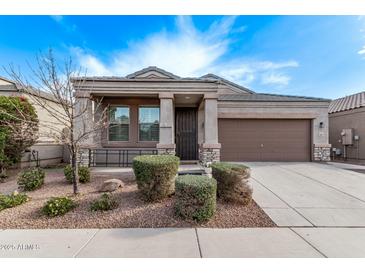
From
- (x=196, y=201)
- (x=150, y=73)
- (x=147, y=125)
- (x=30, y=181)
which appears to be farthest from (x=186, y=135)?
(x=196, y=201)

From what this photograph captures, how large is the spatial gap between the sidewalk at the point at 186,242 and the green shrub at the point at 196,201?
30 centimetres

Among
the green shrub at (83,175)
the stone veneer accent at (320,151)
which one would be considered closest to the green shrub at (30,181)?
the green shrub at (83,175)

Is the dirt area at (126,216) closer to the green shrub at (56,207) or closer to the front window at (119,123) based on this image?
the green shrub at (56,207)

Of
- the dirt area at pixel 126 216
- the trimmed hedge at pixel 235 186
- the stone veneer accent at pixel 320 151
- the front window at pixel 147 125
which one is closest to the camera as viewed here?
the dirt area at pixel 126 216

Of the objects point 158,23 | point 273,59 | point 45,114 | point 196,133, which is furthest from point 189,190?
point 45,114

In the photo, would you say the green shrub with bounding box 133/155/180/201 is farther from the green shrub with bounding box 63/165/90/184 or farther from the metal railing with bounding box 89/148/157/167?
the metal railing with bounding box 89/148/157/167

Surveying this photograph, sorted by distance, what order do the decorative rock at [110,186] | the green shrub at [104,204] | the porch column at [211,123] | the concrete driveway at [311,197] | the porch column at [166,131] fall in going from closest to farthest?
the concrete driveway at [311,197] < the green shrub at [104,204] < the decorative rock at [110,186] < the porch column at [166,131] < the porch column at [211,123]

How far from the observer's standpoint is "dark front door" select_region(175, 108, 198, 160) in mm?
11570

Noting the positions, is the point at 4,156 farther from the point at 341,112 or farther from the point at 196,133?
the point at 341,112

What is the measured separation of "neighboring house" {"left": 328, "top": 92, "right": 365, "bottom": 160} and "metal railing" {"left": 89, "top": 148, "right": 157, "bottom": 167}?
40.7ft

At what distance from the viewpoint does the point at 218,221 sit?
4000 mm

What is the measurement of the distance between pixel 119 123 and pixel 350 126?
14.4 metres

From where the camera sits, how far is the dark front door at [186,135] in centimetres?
1157

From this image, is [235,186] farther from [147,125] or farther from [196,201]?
[147,125]
